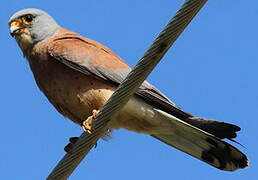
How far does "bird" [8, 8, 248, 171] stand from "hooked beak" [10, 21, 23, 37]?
420mm

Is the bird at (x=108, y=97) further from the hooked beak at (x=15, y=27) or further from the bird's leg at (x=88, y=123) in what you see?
the hooked beak at (x=15, y=27)

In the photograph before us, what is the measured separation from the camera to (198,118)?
16.7 ft

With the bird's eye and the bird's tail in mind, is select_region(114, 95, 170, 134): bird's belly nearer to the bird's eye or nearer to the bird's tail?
the bird's tail

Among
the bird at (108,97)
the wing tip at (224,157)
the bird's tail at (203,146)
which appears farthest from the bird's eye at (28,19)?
the wing tip at (224,157)

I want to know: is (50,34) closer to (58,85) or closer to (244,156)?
(58,85)

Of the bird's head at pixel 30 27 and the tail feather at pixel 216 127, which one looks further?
the bird's head at pixel 30 27

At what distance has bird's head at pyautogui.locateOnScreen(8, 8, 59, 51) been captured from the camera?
5.99 meters

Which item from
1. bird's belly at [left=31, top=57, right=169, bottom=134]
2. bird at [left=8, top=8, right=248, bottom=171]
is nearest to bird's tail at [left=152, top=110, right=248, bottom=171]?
bird at [left=8, top=8, right=248, bottom=171]

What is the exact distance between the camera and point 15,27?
6082mm

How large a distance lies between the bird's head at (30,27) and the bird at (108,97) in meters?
0.23

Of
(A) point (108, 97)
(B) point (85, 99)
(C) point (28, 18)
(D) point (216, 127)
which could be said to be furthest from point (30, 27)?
(D) point (216, 127)

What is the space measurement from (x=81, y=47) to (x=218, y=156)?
168cm

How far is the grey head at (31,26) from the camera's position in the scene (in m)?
6.00

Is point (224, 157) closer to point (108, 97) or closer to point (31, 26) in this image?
point (108, 97)
